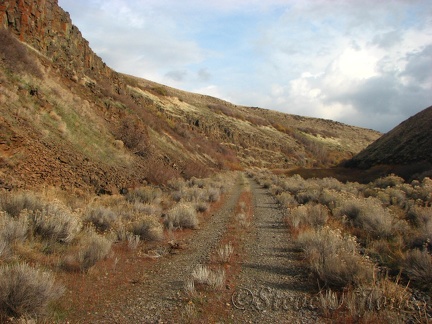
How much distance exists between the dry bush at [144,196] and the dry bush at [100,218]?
4.05m

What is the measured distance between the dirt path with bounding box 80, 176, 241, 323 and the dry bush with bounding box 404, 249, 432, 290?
4042mm

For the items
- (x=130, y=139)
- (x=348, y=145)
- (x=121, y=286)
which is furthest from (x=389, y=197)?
(x=348, y=145)

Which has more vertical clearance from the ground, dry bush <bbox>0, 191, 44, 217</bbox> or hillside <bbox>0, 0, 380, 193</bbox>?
hillside <bbox>0, 0, 380, 193</bbox>

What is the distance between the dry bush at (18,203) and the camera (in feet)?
25.8

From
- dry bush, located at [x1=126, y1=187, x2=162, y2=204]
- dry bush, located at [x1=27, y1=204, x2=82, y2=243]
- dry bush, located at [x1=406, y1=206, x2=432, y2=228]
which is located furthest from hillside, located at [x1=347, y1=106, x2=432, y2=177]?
dry bush, located at [x1=27, y1=204, x2=82, y2=243]

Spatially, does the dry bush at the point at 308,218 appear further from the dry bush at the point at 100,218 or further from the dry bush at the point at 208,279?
the dry bush at the point at 100,218

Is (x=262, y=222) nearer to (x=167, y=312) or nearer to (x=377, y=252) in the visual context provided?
(x=377, y=252)

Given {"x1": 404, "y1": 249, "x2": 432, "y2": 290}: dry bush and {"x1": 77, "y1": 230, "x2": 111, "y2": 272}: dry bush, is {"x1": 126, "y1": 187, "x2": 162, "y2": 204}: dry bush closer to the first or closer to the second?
{"x1": 77, "y1": 230, "x2": 111, "y2": 272}: dry bush

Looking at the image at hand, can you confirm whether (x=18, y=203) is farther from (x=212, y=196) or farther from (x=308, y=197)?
(x=308, y=197)

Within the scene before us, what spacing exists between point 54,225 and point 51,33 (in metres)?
19.2

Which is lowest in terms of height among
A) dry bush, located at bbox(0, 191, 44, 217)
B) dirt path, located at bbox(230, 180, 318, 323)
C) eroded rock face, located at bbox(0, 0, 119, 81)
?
dirt path, located at bbox(230, 180, 318, 323)

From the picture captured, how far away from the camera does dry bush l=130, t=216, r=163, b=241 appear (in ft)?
28.0

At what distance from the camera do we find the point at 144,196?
1437cm

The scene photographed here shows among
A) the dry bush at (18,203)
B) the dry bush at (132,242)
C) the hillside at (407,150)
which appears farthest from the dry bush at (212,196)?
the hillside at (407,150)
